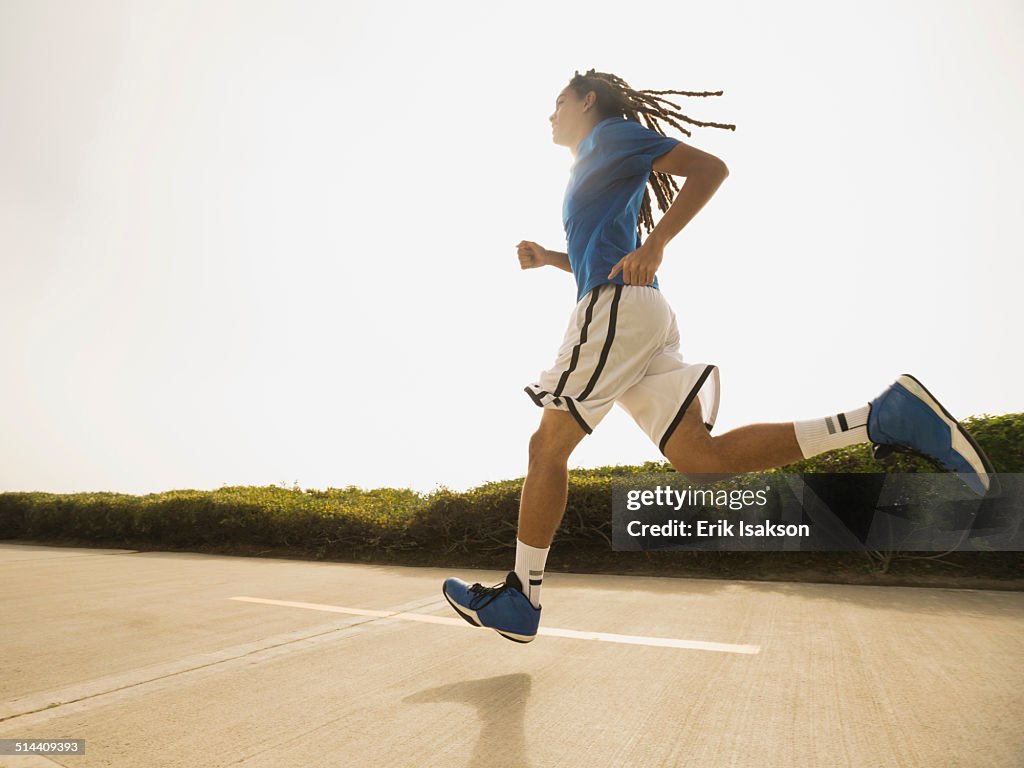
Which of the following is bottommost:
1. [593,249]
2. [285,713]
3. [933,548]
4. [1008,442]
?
[285,713]

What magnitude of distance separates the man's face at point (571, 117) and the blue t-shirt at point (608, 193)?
127 millimetres

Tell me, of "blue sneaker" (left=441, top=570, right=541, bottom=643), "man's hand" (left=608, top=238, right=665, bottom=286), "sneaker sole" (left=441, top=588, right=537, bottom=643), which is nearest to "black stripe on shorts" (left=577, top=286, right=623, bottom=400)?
"man's hand" (left=608, top=238, right=665, bottom=286)

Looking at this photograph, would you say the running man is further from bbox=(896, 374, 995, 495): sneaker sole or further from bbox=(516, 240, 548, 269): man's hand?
bbox=(516, 240, 548, 269): man's hand

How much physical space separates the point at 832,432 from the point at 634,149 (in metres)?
1.15

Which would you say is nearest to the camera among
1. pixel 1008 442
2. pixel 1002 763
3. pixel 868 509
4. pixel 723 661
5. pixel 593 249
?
pixel 1002 763

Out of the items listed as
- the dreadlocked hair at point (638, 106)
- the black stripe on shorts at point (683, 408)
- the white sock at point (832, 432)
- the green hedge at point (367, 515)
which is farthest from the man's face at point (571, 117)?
the green hedge at point (367, 515)

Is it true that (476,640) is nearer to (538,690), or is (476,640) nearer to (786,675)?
(538,690)

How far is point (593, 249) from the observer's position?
223 cm

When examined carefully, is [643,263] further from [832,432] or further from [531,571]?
[531,571]

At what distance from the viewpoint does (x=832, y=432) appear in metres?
1.98

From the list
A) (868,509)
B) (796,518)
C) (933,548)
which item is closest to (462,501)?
(796,518)

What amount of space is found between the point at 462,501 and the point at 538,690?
351 centimetres

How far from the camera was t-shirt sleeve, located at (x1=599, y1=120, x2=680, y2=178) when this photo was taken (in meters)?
2.19

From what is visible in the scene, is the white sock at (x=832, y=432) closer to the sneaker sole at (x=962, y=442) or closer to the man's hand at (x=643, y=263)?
the sneaker sole at (x=962, y=442)
